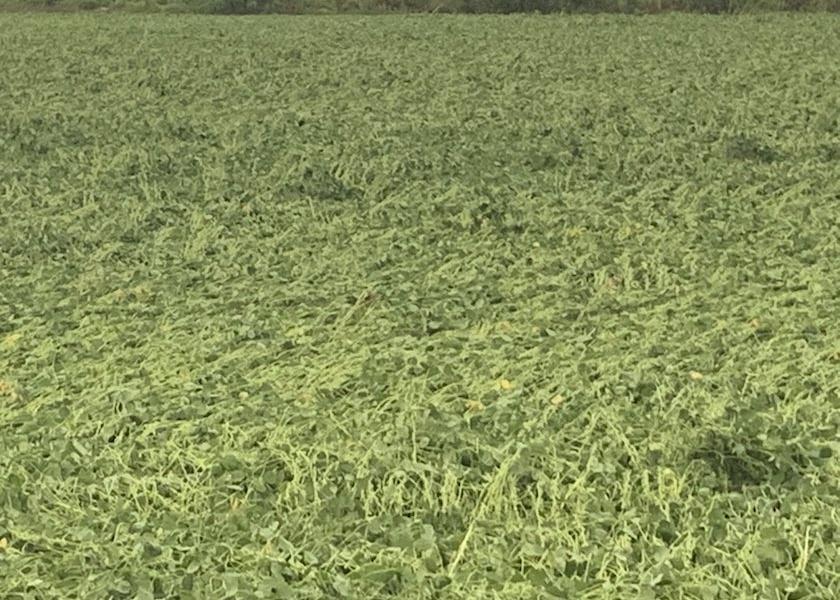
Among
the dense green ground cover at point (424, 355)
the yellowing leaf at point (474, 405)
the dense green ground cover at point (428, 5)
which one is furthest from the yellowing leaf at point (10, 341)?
the dense green ground cover at point (428, 5)

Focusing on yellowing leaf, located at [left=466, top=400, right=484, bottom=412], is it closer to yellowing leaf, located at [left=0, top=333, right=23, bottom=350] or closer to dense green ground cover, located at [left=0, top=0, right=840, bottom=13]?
yellowing leaf, located at [left=0, top=333, right=23, bottom=350]

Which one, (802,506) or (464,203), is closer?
(802,506)

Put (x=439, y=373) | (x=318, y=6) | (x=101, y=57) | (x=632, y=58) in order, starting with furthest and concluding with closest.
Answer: (x=318, y=6), (x=101, y=57), (x=632, y=58), (x=439, y=373)

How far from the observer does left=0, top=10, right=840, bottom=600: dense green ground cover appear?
365 centimetres

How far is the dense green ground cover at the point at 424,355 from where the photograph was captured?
3646 millimetres

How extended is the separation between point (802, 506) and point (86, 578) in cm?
251

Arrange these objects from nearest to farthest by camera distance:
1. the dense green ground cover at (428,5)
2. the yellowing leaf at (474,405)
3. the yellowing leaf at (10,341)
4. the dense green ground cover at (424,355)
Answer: the dense green ground cover at (424,355) → the yellowing leaf at (474,405) → the yellowing leaf at (10,341) → the dense green ground cover at (428,5)

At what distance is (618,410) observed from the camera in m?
4.48


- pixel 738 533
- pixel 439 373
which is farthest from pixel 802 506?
pixel 439 373

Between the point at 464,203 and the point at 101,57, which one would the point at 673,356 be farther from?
the point at 101,57

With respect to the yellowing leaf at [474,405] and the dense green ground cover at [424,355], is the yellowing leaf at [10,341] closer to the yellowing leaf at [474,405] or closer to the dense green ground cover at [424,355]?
the dense green ground cover at [424,355]

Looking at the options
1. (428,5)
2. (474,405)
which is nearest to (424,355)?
(474,405)

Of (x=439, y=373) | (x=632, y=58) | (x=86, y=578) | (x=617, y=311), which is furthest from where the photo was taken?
(x=632, y=58)

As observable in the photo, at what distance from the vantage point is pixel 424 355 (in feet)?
16.8
